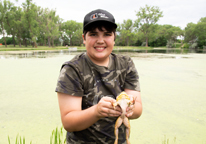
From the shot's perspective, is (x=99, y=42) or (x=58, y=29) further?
(x=58, y=29)

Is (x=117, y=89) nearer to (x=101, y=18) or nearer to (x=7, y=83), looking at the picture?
(x=101, y=18)

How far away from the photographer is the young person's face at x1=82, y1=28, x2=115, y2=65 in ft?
3.66

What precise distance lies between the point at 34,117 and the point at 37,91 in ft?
3.53

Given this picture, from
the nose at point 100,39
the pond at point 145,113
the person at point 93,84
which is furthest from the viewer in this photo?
the pond at point 145,113

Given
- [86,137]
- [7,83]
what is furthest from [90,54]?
[7,83]

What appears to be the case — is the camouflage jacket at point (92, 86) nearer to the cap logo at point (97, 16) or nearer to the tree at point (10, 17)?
the cap logo at point (97, 16)

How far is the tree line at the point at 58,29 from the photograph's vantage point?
26680 mm

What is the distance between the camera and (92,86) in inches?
43.9

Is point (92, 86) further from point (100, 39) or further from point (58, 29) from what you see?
point (58, 29)

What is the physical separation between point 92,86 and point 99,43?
318mm

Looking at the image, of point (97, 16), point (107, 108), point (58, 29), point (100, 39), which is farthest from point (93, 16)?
point (58, 29)

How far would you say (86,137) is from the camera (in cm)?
111

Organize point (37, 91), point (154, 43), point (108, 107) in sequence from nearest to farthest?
point (108, 107) → point (37, 91) → point (154, 43)

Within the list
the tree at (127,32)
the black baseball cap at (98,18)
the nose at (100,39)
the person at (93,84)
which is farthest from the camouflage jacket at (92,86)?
the tree at (127,32)
